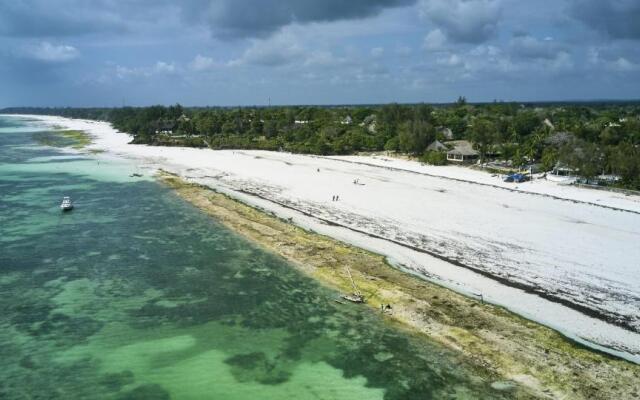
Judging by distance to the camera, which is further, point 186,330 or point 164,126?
point 164,126

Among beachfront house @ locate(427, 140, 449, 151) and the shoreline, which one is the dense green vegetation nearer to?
beachfront house @ locate(427, 140, 449, 151)

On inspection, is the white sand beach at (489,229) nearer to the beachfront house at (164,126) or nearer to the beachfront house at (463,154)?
the beachfront house at (463,154)

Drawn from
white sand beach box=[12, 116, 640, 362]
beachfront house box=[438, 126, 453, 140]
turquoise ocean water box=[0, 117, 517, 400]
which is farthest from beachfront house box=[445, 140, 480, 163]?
turquoise ocean water box=[0, 117, 517, 400]

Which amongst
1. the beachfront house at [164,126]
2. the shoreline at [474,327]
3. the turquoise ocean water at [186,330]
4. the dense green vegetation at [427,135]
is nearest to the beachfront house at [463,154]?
the dense green vegetation at [427,135]

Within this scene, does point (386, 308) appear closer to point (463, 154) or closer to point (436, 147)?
point (463, 154)

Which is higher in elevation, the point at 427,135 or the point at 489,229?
the point at 427,135

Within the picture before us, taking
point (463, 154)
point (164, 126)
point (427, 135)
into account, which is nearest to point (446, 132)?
point (427, 135)
